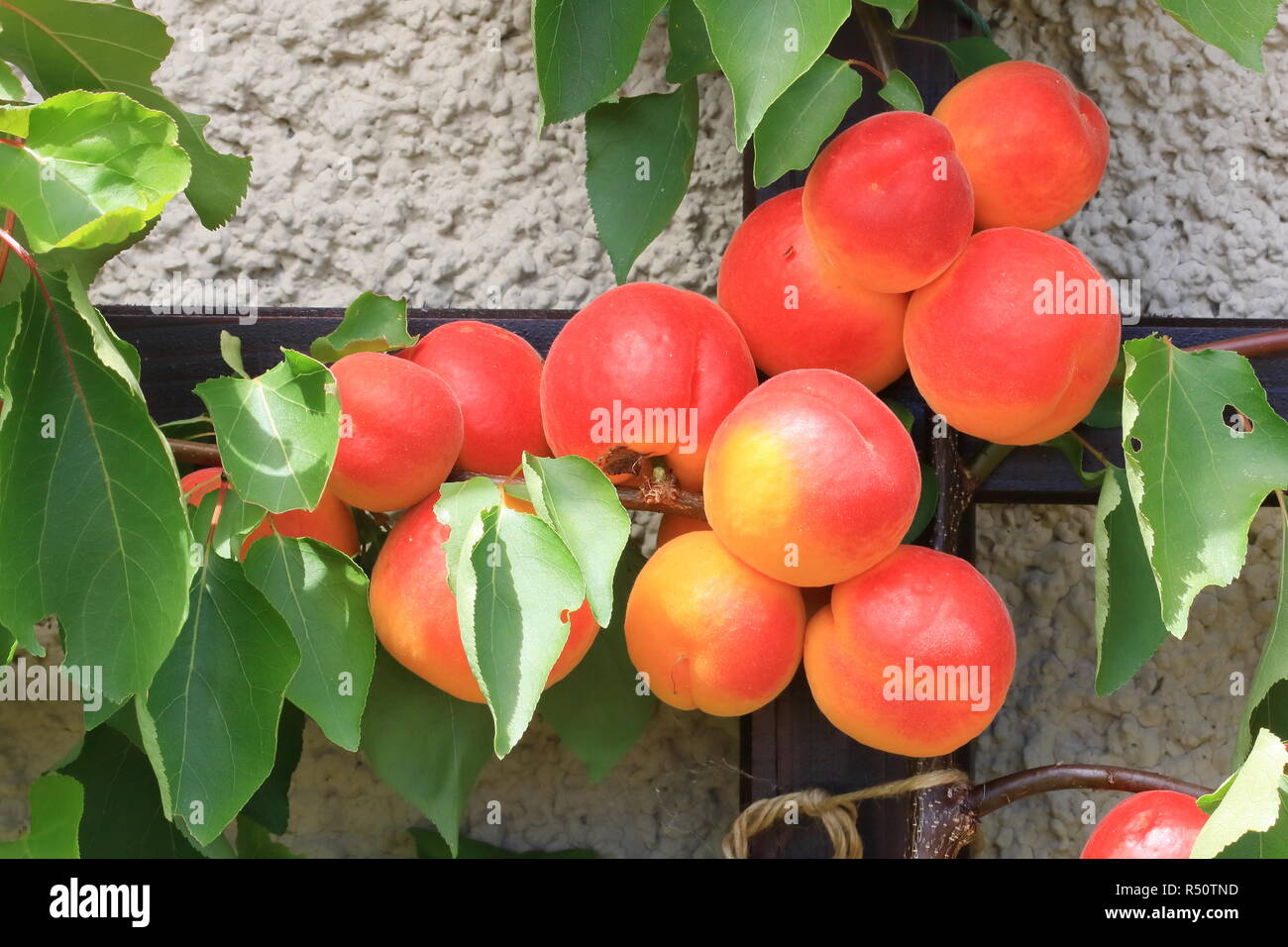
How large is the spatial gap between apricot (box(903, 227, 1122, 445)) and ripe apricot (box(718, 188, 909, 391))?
0.03 m

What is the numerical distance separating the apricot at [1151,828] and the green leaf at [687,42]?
41 centimetres

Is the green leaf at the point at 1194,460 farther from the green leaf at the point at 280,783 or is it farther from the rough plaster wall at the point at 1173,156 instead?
the green leaf at the point at 280,783

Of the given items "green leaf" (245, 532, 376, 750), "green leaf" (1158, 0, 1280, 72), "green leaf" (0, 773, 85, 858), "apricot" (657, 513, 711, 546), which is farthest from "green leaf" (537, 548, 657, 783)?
"green leaf" (1158, 0, 1280, 72)

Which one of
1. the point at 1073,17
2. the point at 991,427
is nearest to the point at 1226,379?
the point at 991,427

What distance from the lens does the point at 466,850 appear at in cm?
72

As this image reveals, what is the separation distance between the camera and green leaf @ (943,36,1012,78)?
0.62m

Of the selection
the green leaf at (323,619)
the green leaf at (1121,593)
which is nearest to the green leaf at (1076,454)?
the green leaf at (1121,593)

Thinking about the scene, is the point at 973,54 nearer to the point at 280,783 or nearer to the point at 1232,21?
the point at 1232,21

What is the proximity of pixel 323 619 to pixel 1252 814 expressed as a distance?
371 mm

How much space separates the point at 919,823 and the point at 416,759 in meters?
0.26

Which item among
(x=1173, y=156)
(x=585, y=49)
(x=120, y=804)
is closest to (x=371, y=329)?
(x=585, y=49)

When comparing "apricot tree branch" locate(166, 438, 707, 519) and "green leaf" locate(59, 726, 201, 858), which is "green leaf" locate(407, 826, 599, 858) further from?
"apricot tree branch" locate(166, 438, 707, 519)

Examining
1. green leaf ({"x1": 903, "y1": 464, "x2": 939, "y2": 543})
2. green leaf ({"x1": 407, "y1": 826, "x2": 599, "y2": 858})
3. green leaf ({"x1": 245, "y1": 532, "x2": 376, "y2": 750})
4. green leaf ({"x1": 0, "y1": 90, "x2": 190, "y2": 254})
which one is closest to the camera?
green leaf ({"x1": 0, "y1": 90, "x2": 190, "y2": 254})
